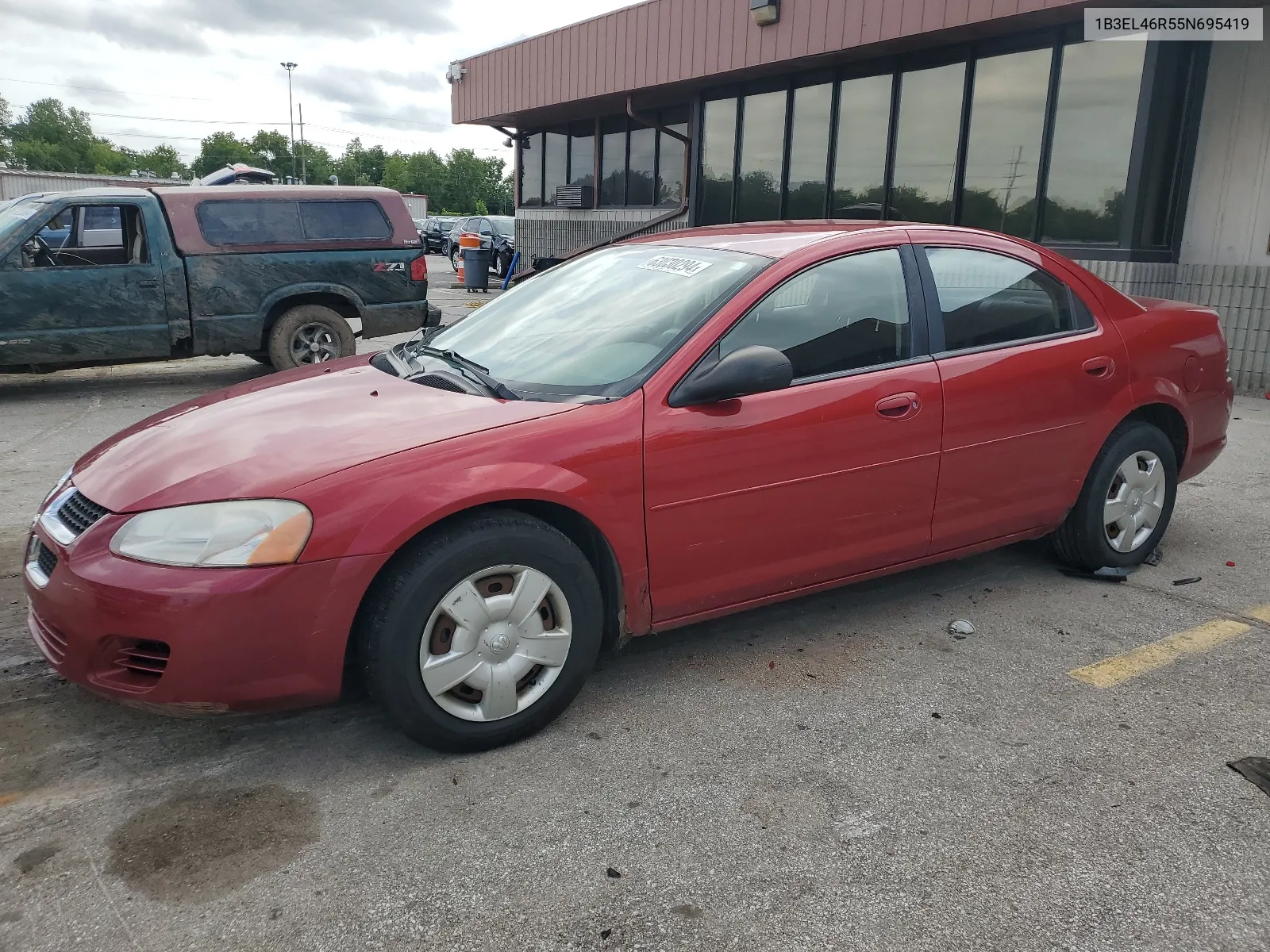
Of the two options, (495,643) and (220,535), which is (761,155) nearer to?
(495,643)

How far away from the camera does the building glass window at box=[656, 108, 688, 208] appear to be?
15461mm

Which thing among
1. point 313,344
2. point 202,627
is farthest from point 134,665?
point 313,344

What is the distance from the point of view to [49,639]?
2723mm

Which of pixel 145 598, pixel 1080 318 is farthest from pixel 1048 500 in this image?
pixel 145 598

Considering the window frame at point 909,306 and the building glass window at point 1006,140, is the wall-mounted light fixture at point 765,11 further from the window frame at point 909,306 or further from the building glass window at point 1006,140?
the window frame at point 909,306

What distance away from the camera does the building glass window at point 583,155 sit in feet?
59.5

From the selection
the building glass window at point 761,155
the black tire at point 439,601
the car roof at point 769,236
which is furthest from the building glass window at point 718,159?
the black tire at point 439,601

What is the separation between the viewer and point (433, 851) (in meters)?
2.39

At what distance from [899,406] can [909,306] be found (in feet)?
1.40

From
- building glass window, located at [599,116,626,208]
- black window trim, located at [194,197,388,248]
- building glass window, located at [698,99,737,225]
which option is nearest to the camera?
black window trim, located at [194,197,388,248]

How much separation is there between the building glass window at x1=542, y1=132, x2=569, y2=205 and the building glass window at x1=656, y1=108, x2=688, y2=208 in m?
3.48

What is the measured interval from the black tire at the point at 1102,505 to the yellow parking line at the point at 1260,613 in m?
0.51

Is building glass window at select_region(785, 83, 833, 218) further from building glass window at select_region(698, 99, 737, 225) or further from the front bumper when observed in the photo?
the front bumper

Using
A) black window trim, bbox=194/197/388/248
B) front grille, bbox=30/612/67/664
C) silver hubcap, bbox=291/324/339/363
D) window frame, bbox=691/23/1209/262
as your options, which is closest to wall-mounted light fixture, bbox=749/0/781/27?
window frame, bbox=691/23/1209/262
